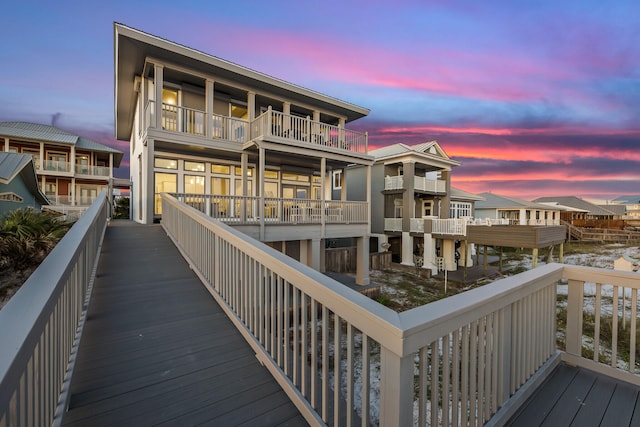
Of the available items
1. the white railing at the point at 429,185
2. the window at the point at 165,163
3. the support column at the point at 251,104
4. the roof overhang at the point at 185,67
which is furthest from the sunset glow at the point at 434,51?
the white railing at the point at 429,185

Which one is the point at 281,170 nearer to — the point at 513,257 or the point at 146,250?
the point at 146,250

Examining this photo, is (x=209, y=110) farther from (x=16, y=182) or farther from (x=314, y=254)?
(x=16, y=182)

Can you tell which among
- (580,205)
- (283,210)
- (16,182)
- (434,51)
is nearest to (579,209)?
(580,205)

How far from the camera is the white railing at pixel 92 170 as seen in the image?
73.7ft

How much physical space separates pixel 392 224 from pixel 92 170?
25996mm

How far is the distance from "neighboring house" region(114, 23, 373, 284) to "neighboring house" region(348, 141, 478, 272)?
6.10 m

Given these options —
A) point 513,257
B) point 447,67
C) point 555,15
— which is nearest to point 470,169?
point 513,257

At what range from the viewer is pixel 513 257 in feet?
72.7

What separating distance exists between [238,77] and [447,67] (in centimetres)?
1046

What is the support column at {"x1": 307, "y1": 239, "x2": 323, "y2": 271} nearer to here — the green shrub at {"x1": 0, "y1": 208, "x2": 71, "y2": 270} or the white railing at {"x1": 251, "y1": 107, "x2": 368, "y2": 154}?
the white railing at {"x1": 251, "y1": 107, "x2": 368, "y2": 154}

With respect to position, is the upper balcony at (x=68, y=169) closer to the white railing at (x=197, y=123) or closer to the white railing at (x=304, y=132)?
the white railing at (x=197, y=123)

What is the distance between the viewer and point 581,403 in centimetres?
216

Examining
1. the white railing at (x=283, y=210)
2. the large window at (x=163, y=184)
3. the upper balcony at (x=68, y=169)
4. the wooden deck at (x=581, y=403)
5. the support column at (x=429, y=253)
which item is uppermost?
the upper balcony at (x=68, y=169)

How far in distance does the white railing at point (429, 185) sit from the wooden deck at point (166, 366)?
16.6 m
